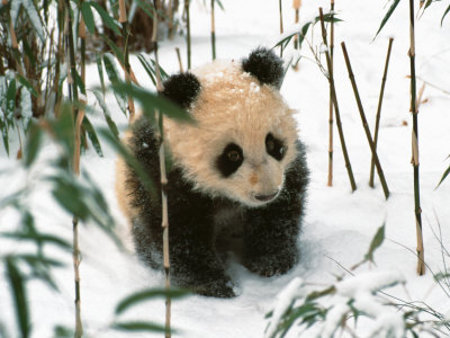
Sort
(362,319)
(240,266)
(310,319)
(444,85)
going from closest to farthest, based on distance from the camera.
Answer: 1. (310,319)
2. (362,319)
3. (240,266)
4. (444,85)

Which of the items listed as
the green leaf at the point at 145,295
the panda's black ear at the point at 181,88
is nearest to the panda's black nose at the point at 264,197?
the panda's black ear at the point at 181,88

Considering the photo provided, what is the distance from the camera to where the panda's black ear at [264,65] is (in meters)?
1.81

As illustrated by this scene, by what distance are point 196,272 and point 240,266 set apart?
0.27 meters

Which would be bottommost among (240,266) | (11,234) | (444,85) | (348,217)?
(240,266)

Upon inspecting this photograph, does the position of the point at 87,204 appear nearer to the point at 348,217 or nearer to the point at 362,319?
the point at 362,319

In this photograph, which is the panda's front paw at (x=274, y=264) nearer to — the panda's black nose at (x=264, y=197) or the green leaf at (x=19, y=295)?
the panda's black nose at (x=264, y=197)

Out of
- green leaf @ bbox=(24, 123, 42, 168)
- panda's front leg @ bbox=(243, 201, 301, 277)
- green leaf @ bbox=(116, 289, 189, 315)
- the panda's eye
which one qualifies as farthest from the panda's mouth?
green leaf @ bbox=(24, 123, 42, 168)

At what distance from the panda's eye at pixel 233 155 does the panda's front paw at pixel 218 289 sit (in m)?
0.41

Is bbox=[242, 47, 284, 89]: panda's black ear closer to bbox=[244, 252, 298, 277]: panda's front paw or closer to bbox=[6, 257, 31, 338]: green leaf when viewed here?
bbox=[244, 252, 298, 277]: panda's front paw

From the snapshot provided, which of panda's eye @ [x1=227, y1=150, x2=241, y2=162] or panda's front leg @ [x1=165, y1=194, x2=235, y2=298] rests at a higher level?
panda's eye @ [x1=227, y1=150, x2=241, y2=162]

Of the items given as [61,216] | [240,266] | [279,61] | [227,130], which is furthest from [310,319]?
A: [61,216]

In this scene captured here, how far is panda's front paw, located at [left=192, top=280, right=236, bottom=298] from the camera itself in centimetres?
186

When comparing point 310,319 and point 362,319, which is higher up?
point 310,319

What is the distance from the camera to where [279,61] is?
5.98 feet
